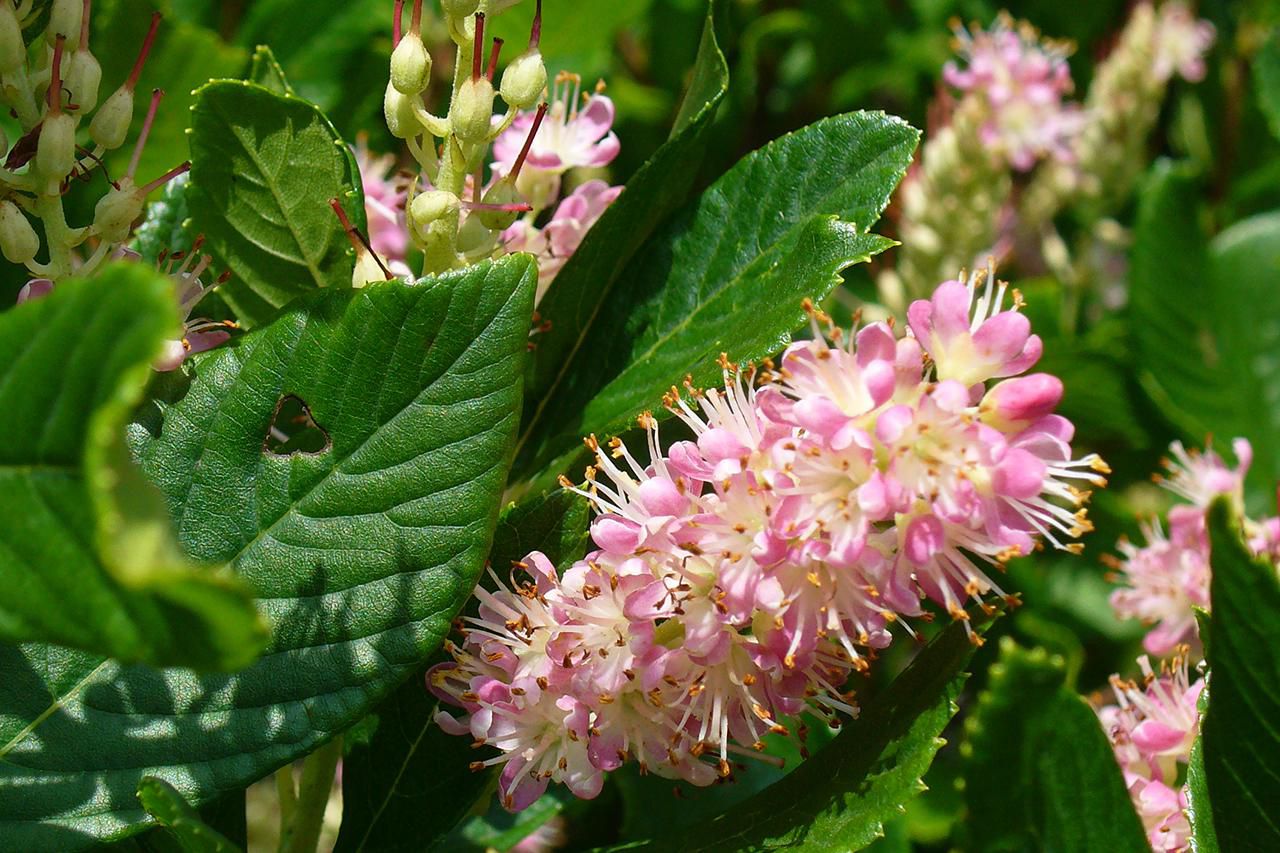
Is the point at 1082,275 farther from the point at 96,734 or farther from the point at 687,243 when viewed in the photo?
the point at 96,734

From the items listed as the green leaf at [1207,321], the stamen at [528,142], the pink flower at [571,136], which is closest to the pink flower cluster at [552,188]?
the pink flower at [571,136]

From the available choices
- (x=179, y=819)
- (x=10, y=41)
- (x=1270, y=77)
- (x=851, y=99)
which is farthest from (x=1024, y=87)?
(x=179, y=819)

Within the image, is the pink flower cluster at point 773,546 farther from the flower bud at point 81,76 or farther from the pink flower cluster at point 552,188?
the flower bud at point 81,76

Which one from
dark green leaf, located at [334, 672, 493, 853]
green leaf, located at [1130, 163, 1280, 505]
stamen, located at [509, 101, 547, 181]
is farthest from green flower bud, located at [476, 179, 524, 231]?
green leaf, located at [1130, 163, 1280, 505]

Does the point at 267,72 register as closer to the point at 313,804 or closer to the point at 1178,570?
the point at 313,804

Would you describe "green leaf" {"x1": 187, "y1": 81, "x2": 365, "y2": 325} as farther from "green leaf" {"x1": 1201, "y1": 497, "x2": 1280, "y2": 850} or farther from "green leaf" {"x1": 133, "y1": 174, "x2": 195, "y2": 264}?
"green leaf" {"x1": 1201, "y1": 497, "x2": 1280, "y2": 850}

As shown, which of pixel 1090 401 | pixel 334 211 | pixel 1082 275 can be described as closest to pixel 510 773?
pixel 334 211
